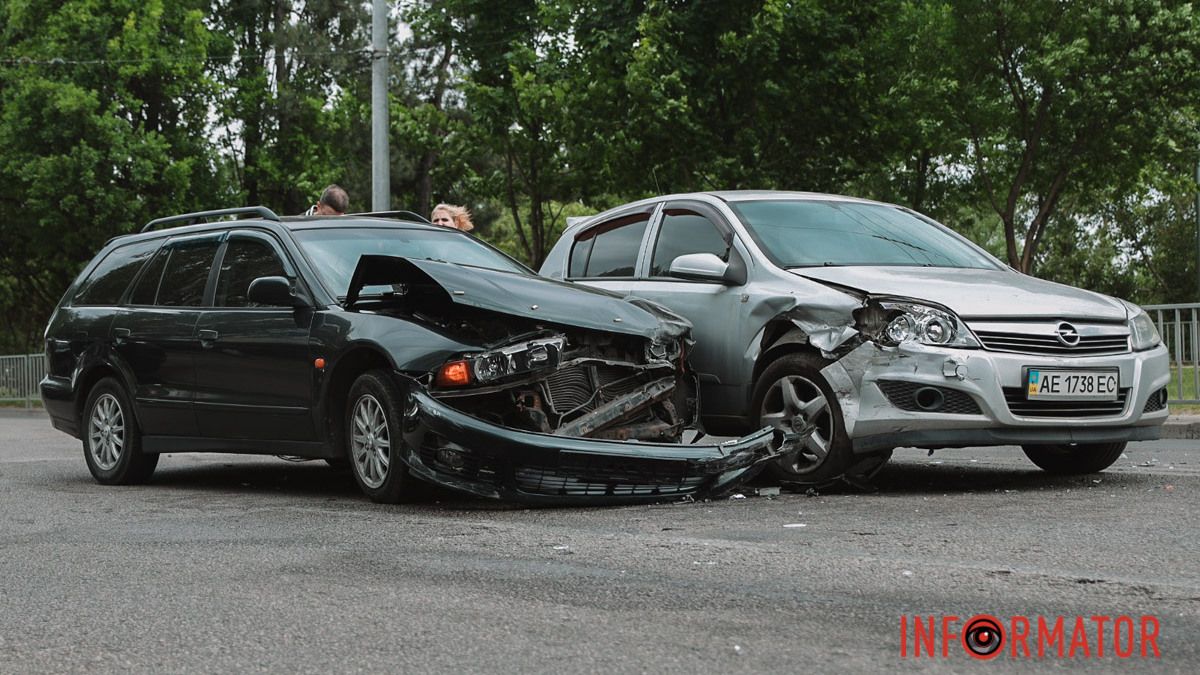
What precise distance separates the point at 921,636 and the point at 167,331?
6.34 meters

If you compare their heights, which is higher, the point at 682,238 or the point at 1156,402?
the point at 682,238

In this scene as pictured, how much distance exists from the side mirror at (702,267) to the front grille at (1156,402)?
2360 millimetres

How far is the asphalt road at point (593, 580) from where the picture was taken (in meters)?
4.20

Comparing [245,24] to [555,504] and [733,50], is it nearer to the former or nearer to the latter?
[733,50]

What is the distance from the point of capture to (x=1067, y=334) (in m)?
7.74

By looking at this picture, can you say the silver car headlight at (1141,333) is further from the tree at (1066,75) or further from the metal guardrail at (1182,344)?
the tree at (1066,75)

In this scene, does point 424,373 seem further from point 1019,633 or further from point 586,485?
point 1019,633

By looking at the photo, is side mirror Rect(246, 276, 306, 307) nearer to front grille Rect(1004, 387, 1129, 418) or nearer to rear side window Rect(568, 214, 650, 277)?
rear side window Rect(568, 214, 650, 277)

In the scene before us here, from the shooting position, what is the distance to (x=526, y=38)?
28.2 metres

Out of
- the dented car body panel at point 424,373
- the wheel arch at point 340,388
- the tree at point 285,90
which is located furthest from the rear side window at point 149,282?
the tree at point 285,90

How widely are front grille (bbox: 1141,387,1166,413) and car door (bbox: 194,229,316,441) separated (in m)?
4.49

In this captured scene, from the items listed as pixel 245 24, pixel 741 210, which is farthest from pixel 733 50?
pixel 245 24

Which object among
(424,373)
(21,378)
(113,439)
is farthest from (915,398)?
(21,378)

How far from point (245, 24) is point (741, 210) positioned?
1409 inches
